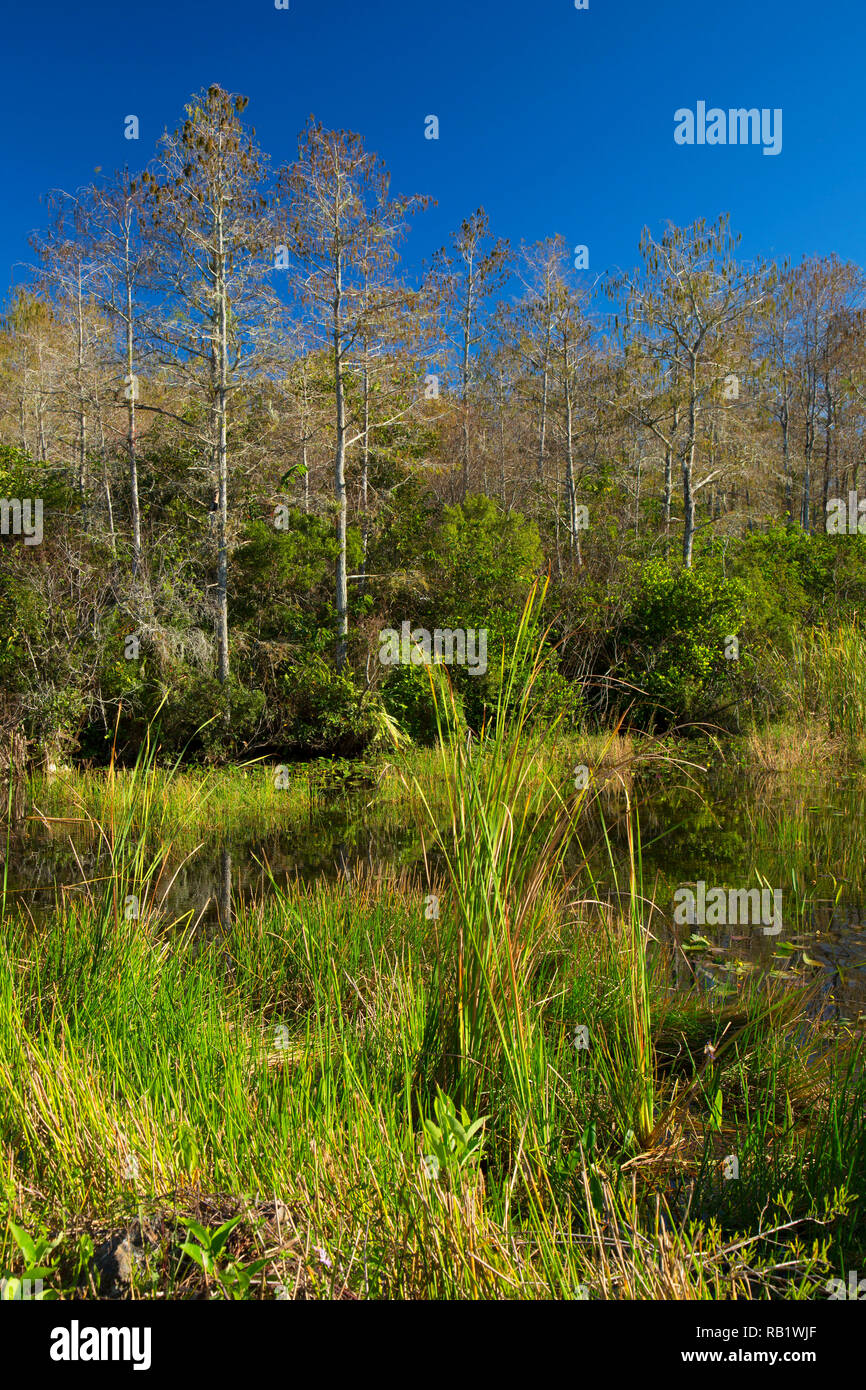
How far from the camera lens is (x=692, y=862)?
27.7 feet

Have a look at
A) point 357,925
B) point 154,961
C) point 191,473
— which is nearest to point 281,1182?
point 154,961

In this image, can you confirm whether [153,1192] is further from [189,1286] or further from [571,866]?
[571,866]

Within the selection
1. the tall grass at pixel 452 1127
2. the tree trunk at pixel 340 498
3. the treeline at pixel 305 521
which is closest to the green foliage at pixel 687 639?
the treeline at pixel 305 521

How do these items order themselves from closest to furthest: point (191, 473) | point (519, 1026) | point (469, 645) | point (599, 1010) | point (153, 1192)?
point (153, 1192) → point (519, 1026) → point (599, 1010) → point (469, 645) → point (191, 473)

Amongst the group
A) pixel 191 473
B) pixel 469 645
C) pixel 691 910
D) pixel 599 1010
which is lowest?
pixel 691 910

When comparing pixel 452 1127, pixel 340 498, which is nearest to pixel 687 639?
pixel 340 498

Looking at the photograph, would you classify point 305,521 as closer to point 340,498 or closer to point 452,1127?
point 340,498

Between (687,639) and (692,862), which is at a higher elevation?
(687,639)

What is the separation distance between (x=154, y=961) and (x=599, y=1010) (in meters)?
1.97

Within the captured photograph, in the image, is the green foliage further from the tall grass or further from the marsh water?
the tall grass

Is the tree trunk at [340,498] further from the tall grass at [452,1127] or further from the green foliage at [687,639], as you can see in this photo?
the tall grass at [452,1127]

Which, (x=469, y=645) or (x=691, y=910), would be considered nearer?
(x=691, y=910)

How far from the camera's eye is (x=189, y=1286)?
5.84 feet

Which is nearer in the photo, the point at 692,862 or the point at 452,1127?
the point at 452,1127
